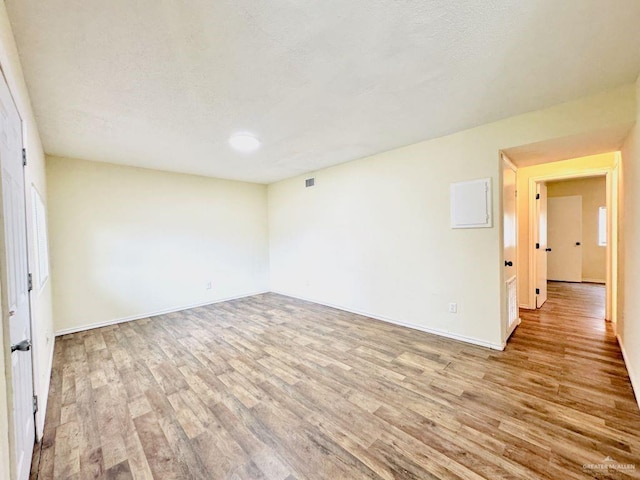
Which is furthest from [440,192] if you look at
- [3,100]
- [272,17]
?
[3,100]

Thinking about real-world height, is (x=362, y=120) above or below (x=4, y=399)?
above

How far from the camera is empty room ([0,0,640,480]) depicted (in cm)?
146

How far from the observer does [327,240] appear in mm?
4762

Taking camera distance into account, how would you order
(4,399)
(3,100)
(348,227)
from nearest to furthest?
(4,399) → (3,100) → (348,227)

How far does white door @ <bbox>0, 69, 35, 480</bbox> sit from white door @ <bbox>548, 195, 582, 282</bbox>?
889cm

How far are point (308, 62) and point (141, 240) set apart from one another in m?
4.02

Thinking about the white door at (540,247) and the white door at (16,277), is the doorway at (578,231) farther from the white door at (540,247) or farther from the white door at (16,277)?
the white door at (16,277)

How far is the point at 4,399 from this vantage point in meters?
1.02

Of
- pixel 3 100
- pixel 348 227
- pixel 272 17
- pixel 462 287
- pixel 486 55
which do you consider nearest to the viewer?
pixel 3 100

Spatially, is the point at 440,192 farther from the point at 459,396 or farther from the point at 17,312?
the point at 17,312

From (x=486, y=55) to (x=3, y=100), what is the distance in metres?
2.73

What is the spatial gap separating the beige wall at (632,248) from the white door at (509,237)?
925 mm

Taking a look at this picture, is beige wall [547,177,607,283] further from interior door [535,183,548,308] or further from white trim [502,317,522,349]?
white trim [502,317,522,349]

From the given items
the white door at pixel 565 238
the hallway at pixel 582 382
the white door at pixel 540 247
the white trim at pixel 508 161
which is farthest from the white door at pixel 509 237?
the white door at pixel 565 238
